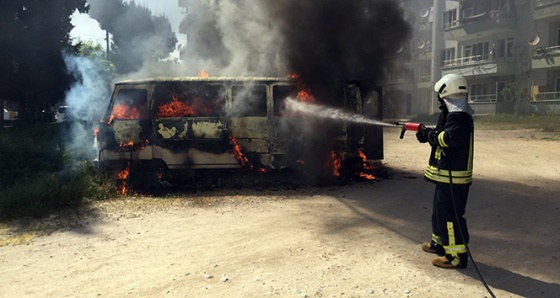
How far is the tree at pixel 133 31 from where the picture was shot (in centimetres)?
4162

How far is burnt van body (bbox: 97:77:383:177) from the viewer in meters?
7.39

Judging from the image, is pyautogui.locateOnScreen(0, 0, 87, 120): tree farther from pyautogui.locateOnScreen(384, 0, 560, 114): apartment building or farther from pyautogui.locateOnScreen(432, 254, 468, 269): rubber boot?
pyautogui.locateOnScreen(432, 254, 468, 269): rubber boot

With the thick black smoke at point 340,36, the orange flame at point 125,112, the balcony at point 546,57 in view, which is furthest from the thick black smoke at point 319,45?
the balcony at point 546,57

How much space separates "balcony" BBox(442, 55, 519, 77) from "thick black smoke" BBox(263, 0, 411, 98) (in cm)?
2049

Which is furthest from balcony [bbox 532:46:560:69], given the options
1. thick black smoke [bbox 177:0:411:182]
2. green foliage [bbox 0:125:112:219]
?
green foliage [bbox 0:125:112:219]

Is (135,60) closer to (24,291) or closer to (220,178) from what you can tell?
(220,178)

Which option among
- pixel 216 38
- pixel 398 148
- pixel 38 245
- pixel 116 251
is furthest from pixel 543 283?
pixel 216 38

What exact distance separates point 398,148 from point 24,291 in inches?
505

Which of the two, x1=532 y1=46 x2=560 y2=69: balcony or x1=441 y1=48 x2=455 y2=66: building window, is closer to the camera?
x1=532 y1=46 x2=560 y2=69: balcony

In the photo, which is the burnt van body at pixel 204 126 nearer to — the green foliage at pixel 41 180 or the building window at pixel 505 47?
the green foliage at pixel 41 180

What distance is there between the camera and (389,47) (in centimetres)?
968

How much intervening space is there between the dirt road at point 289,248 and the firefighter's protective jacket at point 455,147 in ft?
2.91

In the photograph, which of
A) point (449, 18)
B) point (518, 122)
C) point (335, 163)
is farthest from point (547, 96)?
point (335, 163)

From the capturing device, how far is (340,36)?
30.0 feet
